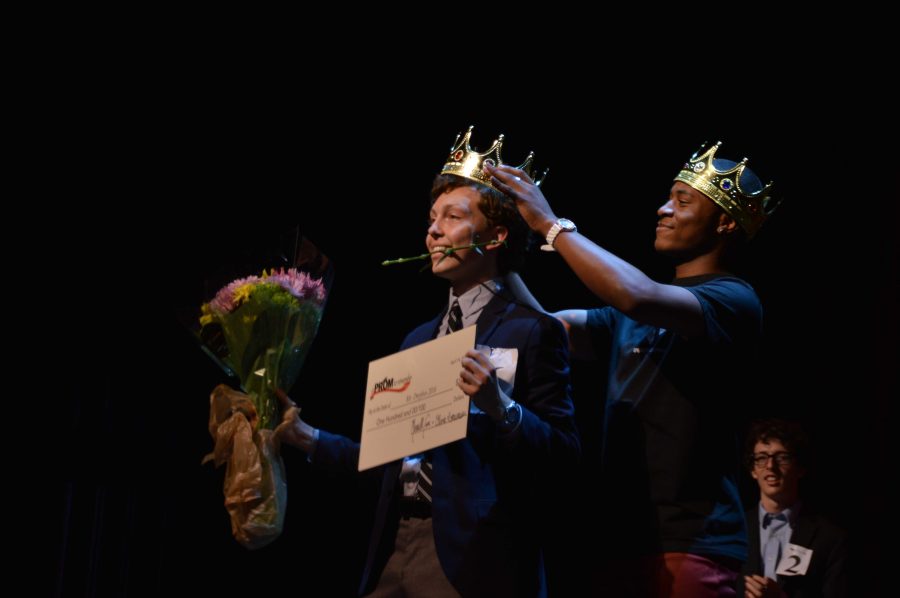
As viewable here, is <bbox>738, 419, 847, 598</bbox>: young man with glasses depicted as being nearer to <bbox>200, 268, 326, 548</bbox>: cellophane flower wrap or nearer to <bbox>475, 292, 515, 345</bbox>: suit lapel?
<bbox>475, 292, 515, 345</bbox>: suit lapel

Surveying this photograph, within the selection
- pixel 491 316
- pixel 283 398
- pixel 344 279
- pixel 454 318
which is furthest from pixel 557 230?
pixel 344 279

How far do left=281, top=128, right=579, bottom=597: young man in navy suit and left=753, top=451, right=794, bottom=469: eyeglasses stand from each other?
1669mm

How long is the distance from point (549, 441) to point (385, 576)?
0.48 metres

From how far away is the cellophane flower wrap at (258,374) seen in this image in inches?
94.5

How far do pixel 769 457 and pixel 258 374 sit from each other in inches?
83.0

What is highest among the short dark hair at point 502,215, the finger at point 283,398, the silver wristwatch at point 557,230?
the short dark hair at point 502,215

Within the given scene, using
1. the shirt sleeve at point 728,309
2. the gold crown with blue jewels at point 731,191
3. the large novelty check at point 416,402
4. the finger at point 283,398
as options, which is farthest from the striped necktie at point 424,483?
the gold crown with blue jewels at point 731,191

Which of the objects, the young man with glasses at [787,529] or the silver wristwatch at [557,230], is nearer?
the silver wristwatch at [557,230]

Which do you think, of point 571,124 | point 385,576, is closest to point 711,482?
point 385,576

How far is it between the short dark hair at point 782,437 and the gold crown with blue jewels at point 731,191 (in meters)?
1.42

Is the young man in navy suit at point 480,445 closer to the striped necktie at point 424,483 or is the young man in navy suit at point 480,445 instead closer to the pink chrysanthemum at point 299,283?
the striped necktie at point 424,483

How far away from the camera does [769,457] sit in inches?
147

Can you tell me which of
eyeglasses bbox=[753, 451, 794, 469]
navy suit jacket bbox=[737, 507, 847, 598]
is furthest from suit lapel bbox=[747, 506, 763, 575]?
eyeglasses bbox=[753, 451, 794, 469]

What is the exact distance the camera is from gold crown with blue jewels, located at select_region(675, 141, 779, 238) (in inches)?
98.7
